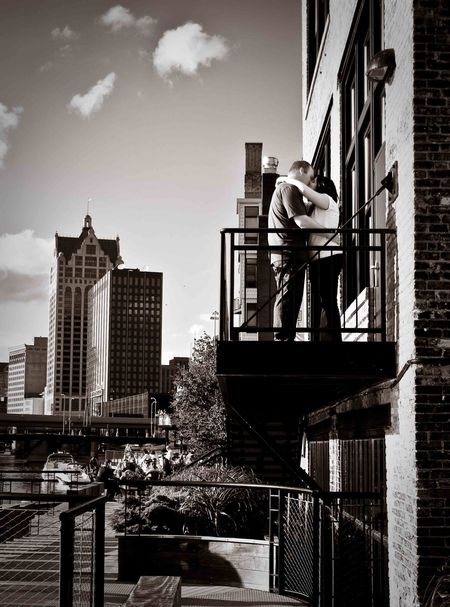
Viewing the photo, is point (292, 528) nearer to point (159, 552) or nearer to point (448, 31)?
point (159, 552)

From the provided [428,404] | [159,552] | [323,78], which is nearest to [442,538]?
[428,404]

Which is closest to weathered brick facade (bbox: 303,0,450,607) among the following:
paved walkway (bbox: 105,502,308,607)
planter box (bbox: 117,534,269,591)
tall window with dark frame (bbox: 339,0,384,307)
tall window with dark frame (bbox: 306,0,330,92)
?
tall window with dark frame (bbox: 339,0,384,307)

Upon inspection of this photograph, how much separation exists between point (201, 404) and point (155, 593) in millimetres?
31951

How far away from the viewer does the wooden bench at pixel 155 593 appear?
3.98 meters

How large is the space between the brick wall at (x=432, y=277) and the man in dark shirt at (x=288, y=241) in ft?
5.97

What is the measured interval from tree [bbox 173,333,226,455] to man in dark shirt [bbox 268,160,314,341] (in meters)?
24.1

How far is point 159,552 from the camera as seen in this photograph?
428 inches

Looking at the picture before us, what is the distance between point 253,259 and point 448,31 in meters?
39.2

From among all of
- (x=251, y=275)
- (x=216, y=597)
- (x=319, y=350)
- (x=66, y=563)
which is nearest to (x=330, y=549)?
(x=216, y=597)

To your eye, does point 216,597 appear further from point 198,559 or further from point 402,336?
point 402,336

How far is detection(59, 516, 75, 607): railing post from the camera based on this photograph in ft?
12.8

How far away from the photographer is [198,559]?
10.9m

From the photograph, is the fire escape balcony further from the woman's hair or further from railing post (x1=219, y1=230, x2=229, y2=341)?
the woman's hair

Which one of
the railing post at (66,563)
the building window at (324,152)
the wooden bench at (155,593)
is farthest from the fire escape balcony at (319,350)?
the building window at (324,152)
